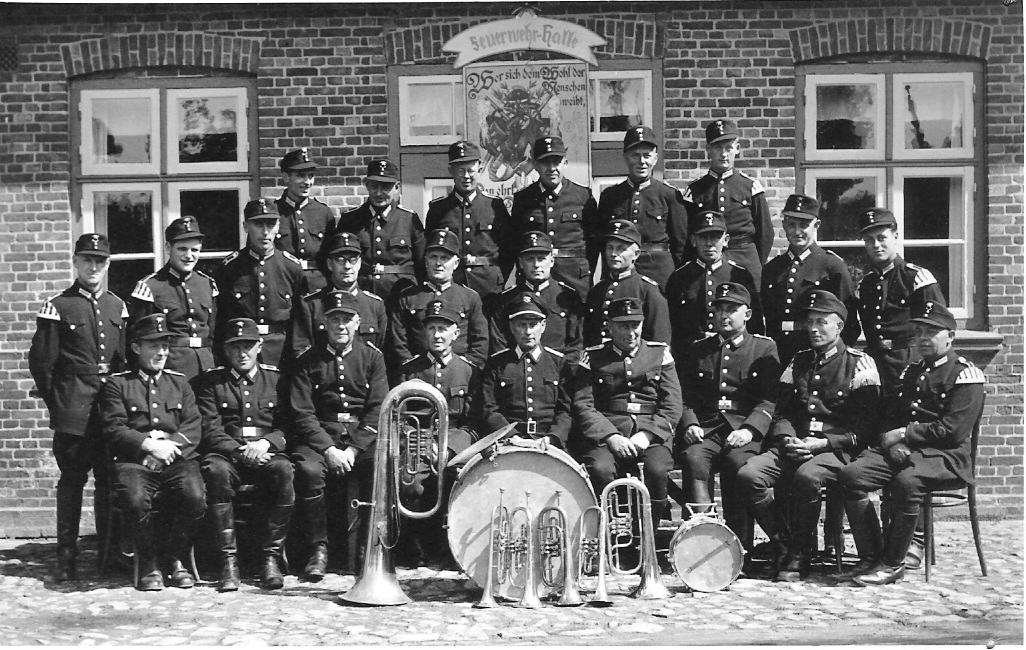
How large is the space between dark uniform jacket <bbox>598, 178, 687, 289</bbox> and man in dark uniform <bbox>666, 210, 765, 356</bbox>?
0.20m

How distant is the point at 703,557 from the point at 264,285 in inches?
136

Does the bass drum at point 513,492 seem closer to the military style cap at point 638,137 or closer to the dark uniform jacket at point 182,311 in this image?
the dark uniform jacket at point 182,311

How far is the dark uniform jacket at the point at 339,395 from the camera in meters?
8.31

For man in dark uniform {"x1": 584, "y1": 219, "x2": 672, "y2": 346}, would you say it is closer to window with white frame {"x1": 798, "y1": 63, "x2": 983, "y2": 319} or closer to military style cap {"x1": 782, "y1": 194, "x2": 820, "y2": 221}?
military style cap {"x1": 782, "y1": 194, "x2": 820, "y2": 221}

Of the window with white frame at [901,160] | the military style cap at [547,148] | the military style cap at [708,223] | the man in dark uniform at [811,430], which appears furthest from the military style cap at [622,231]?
the window with white frame at [901,160]

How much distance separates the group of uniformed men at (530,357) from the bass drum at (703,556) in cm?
48

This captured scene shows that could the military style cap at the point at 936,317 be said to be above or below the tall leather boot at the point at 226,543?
above

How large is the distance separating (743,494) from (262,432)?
306cm

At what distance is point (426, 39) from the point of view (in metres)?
10.0

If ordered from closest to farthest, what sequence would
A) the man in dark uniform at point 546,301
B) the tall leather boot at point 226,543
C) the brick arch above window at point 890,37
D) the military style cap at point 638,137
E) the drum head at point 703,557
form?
the drum head at point 703,557
the tall leather boot at point 226,543
the man in dark uniform at point 546,301
the military style cap at point 638,137
the brick arch above window at point 890,37

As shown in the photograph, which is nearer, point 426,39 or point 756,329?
point 756,329

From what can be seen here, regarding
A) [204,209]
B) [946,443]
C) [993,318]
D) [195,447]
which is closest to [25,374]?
[204,209]

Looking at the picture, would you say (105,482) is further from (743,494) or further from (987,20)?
(987,20)

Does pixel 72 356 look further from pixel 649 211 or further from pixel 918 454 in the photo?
pixel 918 454
